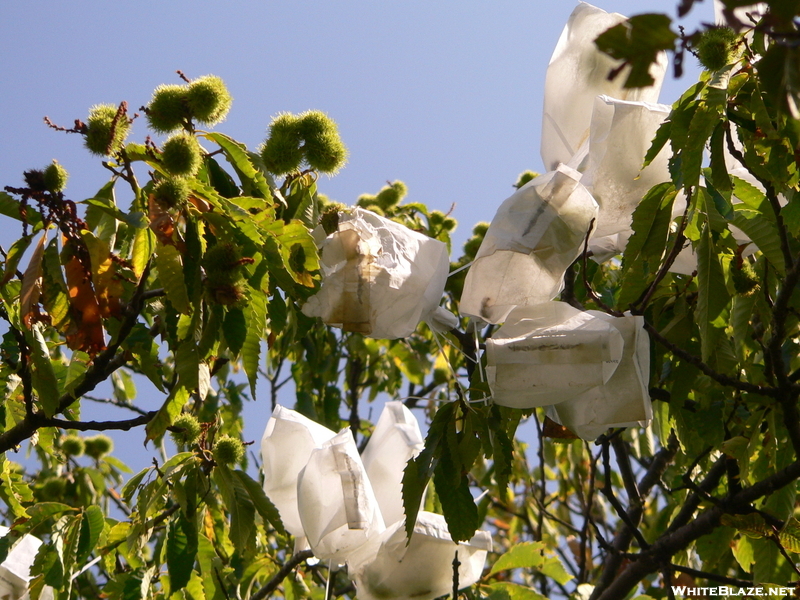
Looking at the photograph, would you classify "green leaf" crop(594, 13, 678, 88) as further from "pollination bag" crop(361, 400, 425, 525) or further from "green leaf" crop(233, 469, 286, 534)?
"pollination bag" crop(361, 400, 425, 525)

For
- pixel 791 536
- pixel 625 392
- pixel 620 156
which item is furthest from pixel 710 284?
pixel 791 536

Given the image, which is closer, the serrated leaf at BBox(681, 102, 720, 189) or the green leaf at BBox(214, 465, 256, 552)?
the serrated leaf at BBox(681, 102, 720, 189)

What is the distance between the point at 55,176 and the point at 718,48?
1496mm

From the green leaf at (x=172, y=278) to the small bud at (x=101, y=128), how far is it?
1.14ft

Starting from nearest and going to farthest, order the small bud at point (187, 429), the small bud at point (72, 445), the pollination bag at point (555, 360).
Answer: the pollination bag at point (555, 360) → the small bud at point (187, 429) → the small bud at point (72, 445)

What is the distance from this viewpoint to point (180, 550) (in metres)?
2.14

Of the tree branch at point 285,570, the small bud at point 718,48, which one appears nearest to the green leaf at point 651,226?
the small bud at point 718,48

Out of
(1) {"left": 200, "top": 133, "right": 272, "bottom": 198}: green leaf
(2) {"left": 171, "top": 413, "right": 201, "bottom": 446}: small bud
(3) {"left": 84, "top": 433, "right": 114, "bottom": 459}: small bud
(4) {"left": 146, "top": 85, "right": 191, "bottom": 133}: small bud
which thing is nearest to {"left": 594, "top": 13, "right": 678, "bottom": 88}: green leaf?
(1) {"left": 200, "top": 133, "right": 272, "bottom": 198}: green leaf

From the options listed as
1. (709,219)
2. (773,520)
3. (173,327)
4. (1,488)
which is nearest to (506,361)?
(709,219)

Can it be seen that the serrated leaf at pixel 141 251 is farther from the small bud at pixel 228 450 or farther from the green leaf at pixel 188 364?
the small bud at pixel 228 450

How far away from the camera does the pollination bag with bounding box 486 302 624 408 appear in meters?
1.53

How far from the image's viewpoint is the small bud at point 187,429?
2.33 metres

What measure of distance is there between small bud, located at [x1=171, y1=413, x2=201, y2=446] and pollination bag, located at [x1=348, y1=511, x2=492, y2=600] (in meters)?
0.60

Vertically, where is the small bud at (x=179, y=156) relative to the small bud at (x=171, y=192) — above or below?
above
